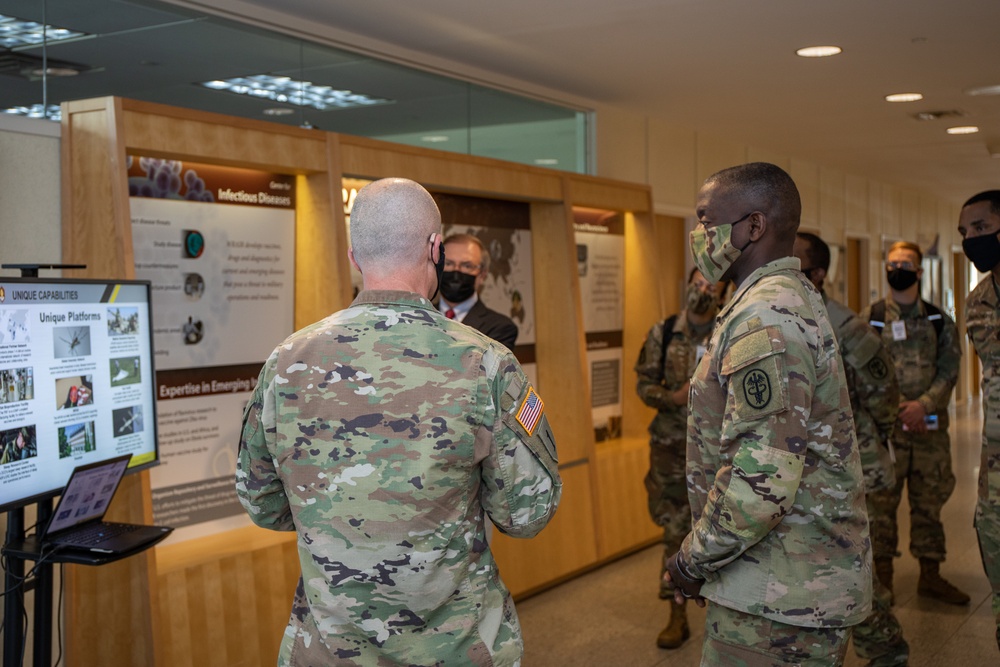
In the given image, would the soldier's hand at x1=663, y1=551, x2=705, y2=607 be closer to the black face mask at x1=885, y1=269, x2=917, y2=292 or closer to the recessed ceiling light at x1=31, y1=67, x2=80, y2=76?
the recessed ceiling light at x1=31, y1=67, x2=80, y2=76

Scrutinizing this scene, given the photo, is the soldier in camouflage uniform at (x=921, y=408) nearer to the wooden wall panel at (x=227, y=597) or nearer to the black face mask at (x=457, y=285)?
the black face mask at (x=457, y=285)

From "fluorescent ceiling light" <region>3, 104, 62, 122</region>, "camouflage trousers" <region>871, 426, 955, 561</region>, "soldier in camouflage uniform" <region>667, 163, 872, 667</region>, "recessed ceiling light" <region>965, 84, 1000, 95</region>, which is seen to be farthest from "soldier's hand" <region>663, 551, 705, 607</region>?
"recessed ceiling light" <region>965, 84, 1000, 95</region>

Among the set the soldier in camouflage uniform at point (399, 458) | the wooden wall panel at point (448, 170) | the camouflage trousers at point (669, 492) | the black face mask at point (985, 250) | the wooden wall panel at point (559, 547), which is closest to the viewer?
the soldier in camouflage uniform at point (399, 458)

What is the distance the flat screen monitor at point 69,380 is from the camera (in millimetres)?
2615

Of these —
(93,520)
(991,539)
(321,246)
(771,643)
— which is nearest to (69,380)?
(93,520)

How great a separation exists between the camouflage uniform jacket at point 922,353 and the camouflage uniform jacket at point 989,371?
1.87 meters

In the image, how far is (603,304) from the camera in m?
6.48

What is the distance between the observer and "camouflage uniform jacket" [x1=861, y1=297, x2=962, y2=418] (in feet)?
17.3

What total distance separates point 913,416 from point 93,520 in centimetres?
415

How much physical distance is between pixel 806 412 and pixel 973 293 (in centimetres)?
189

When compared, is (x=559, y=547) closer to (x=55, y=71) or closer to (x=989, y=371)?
(x=989, y=371)

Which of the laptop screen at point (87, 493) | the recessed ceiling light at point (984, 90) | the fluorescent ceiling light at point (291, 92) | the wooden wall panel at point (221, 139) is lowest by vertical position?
the laptop screen at point (87, 493)

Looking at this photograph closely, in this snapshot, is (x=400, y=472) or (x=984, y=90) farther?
(x=984, y=90)

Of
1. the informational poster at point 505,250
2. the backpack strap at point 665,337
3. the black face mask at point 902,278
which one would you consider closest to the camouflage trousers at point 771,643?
the backpack strap at point 665,337
